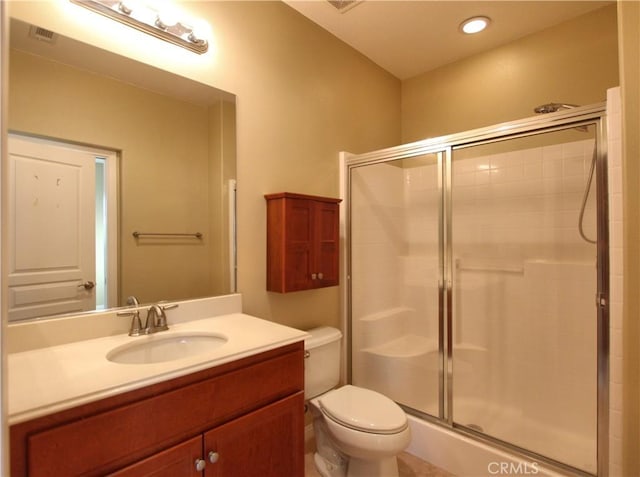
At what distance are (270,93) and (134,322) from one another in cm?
134

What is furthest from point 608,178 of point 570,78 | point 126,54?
point 126,54

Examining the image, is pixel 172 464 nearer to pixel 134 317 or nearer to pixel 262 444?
pixel 262 444

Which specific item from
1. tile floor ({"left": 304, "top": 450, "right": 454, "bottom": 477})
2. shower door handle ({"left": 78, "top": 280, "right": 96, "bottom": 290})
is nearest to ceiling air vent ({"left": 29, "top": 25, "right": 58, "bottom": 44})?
shower door handle ({"left": 78, "top": 280, "right": 96, "bottom": 290})

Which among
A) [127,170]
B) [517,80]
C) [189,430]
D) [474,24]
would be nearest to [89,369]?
[189,430]

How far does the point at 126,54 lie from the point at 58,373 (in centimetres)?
119

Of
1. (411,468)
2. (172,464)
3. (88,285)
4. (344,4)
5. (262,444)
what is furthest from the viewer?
(344,4)

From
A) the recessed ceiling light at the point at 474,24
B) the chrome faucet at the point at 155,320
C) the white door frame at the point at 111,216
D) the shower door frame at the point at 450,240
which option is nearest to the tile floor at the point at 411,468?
the shower door frame at the point at 450,240

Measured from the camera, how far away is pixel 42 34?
1.18 metres

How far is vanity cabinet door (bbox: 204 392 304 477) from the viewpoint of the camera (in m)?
1.06

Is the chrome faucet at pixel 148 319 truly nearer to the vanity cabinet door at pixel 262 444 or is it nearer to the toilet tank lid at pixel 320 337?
the vanity cabinet door at pixel 262 444

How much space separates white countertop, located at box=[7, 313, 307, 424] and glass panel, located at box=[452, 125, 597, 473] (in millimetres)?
1432

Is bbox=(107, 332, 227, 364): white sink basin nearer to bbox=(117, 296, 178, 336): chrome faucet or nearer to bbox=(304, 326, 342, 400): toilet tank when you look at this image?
bbox=(117, 296, 178, 336): chrome faucet

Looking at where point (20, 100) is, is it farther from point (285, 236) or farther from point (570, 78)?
point (570, 78)

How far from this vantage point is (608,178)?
57.0 inches
